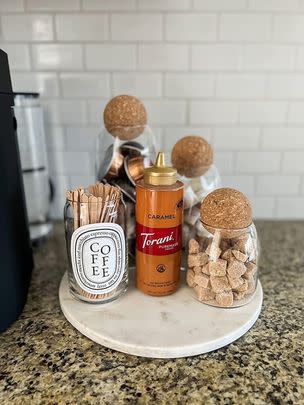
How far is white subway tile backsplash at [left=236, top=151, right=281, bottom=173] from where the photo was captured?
0.93m


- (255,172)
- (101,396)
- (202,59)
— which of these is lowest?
(101,396)

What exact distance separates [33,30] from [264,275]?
2.58 ft

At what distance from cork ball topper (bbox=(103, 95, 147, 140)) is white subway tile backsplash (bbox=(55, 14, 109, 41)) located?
1.03ft

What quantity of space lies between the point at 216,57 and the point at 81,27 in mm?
342

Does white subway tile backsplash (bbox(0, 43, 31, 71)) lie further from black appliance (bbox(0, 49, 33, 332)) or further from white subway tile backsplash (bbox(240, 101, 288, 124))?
white subway tile backsplash (bbox(240, 101, 288, 124))

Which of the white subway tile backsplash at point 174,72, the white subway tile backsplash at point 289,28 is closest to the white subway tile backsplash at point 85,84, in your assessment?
the white subway tile backsplash at point 174,72

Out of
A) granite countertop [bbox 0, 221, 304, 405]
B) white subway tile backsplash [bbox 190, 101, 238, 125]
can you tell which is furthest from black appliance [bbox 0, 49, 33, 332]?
white subway tile backsplash [bbox 190, 101, 238, 125]

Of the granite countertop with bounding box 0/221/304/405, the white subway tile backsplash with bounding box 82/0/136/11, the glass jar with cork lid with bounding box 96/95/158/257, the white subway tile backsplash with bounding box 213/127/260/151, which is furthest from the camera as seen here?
the white subway tile backsplash with bounding box 213/127/260/151

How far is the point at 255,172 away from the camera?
0.94 meters

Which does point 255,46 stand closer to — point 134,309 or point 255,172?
point 255,172

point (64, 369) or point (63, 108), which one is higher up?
point (63, 108)

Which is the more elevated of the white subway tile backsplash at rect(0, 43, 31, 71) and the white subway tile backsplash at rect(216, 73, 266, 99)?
the white subway tile backsplash at rect(0, 43, 31, 71)

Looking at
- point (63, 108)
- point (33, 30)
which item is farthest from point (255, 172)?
point (33, 30)

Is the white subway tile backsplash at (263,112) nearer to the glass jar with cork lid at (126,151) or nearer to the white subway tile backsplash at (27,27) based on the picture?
the glass jar with cork lid at (126,151)
